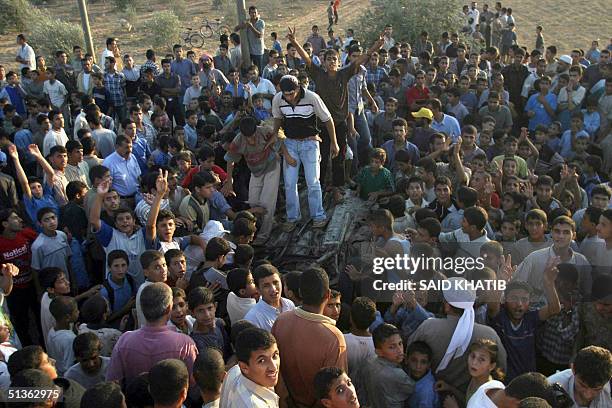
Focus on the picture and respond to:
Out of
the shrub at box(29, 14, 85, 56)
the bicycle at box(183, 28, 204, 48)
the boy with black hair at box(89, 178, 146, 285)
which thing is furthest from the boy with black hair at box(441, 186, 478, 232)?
the bicycle at box(183, 28, 204, 48)

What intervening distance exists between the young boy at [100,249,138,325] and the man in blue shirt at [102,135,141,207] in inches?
81.7

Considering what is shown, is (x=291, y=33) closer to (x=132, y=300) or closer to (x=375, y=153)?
(x=375, y=153)

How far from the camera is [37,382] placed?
3350mm

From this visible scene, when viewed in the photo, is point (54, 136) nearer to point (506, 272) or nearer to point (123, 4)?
point (506, 272)

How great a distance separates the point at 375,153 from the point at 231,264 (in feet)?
8.84

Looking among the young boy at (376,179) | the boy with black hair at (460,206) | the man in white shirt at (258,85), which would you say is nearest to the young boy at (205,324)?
the boy with black hair at (460,206)

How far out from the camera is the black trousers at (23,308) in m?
5.93

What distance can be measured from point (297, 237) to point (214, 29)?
23219mm

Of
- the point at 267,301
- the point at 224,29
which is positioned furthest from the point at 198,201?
the point at 224,29

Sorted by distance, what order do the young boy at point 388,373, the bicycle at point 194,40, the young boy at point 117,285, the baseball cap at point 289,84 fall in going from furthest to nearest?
the bicycle at point 194,40 < the baseball cap at point 289,84 < the young boy at point 117,285 < the young boy at point 388,373

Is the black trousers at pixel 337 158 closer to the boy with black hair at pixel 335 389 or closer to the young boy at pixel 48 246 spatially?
the young boy at pixel 48 246

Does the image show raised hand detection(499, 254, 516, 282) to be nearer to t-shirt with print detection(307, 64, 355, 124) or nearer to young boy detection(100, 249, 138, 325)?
young boy detection(100, 249, 138, 325)

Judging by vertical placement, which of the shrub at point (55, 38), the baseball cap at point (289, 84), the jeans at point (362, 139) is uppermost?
the baseball cap at point (289, 84)

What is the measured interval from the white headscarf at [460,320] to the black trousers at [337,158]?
3.91 meters
